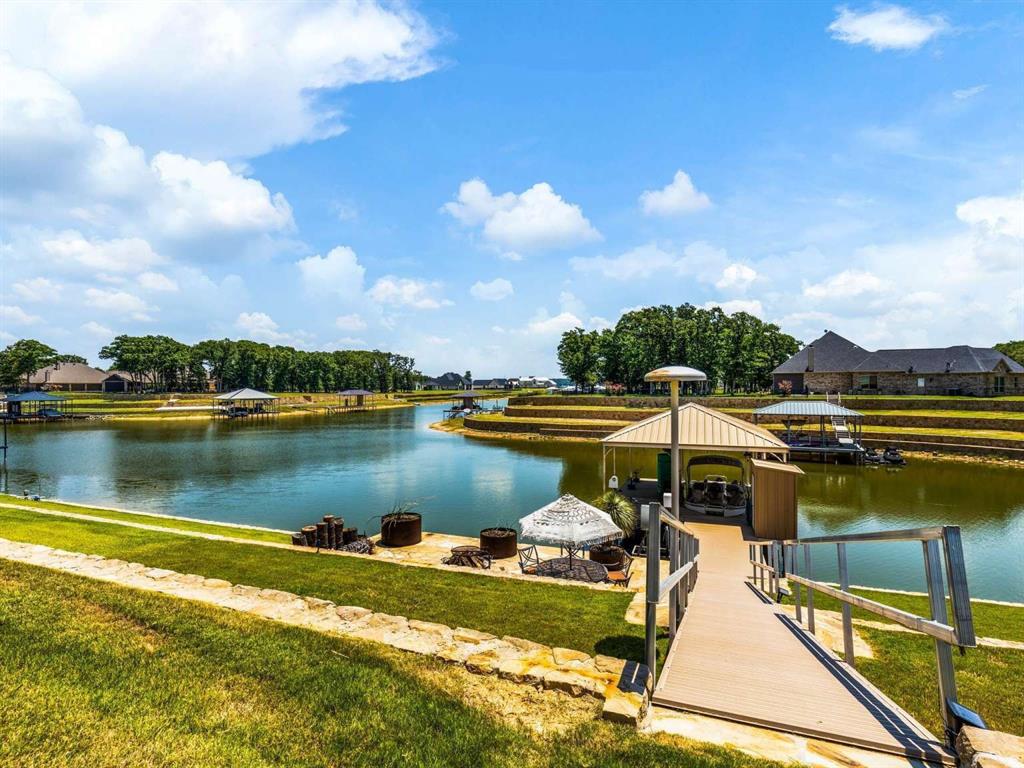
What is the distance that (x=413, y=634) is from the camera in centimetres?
585

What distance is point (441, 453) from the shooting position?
3750 centimetres

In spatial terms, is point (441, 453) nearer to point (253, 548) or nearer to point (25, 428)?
point (253, 548)

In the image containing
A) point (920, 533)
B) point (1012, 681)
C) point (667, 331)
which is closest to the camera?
point (920, 533)

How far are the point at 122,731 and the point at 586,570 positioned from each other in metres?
8.28

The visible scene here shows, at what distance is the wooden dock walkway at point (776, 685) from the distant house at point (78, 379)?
130781 mm

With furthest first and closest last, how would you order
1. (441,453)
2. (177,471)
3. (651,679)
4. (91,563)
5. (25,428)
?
(25,428)
(441,453)
(177,471)
(91,563)
(651,679)

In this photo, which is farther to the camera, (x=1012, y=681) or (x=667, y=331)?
(x=667, y=331)

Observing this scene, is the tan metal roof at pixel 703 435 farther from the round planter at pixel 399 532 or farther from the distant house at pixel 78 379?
the distant house at pixel 78 379

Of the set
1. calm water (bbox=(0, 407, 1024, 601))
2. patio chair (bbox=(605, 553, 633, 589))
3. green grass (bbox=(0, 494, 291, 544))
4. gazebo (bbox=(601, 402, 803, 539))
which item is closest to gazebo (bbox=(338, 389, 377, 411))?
calm water (bbox=(0, 407, 1024, 601))

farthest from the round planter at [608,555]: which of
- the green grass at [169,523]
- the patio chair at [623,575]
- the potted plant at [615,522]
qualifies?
the green grass at [169,523]

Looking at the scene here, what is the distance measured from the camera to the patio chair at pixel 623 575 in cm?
999

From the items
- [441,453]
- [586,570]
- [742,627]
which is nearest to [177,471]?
[441,453]

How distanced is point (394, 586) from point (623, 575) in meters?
4.78

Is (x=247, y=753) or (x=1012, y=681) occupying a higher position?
(x=247, y=753)
